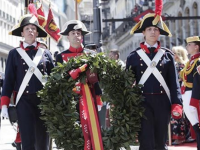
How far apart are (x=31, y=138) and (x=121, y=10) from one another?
78.0 m

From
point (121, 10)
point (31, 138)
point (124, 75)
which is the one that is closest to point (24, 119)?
point (31, 138)

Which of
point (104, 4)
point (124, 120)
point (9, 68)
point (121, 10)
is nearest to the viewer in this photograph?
point (124, 120)

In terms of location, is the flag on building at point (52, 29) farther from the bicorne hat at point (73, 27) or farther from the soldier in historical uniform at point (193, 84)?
the bicorne hat at point (73, 27)

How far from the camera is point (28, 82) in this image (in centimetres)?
770

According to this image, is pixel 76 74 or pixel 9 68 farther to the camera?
pixel 9 68

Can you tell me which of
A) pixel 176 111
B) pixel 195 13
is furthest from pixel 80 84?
pixel 195 13

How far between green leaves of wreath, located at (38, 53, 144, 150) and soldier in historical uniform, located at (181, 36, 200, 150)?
1720 millimetres

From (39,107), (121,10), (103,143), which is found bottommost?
(103,143)

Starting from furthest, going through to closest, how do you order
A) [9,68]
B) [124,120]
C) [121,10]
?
[121,10]
[9,68]
[124,120]

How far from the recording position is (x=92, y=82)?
7.52 metres

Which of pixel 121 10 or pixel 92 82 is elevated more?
pixel 121 10

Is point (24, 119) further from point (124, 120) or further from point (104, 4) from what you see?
point (104, 4)

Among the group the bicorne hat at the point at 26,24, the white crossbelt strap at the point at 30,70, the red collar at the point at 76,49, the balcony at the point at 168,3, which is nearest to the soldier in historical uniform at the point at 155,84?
the white crossbelt strap at the point at 30,70

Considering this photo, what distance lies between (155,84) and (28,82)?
5.28 feet
